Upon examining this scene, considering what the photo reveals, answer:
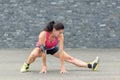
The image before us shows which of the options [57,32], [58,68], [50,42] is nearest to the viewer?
[57,32]

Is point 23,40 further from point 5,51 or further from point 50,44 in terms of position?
point 50,44

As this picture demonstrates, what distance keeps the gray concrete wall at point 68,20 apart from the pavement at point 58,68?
4.59 feet

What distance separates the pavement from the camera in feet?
30.3

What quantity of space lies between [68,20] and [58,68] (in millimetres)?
5516

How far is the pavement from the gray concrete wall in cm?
140

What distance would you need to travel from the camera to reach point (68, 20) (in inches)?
632

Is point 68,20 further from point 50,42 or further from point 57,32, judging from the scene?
point 57,32

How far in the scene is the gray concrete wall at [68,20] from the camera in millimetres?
16031

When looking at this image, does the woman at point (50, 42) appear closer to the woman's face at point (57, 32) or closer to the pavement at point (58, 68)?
the woman's face at point (57, 32)

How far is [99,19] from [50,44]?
6.58 m

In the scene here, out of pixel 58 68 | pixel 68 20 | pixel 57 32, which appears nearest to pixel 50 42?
pixel 57 32

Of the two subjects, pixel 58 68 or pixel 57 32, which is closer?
pixel 57 32

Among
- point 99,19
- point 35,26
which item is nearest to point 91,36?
point 99,19

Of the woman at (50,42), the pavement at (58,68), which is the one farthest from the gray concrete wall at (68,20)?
the woman at (50,42)
